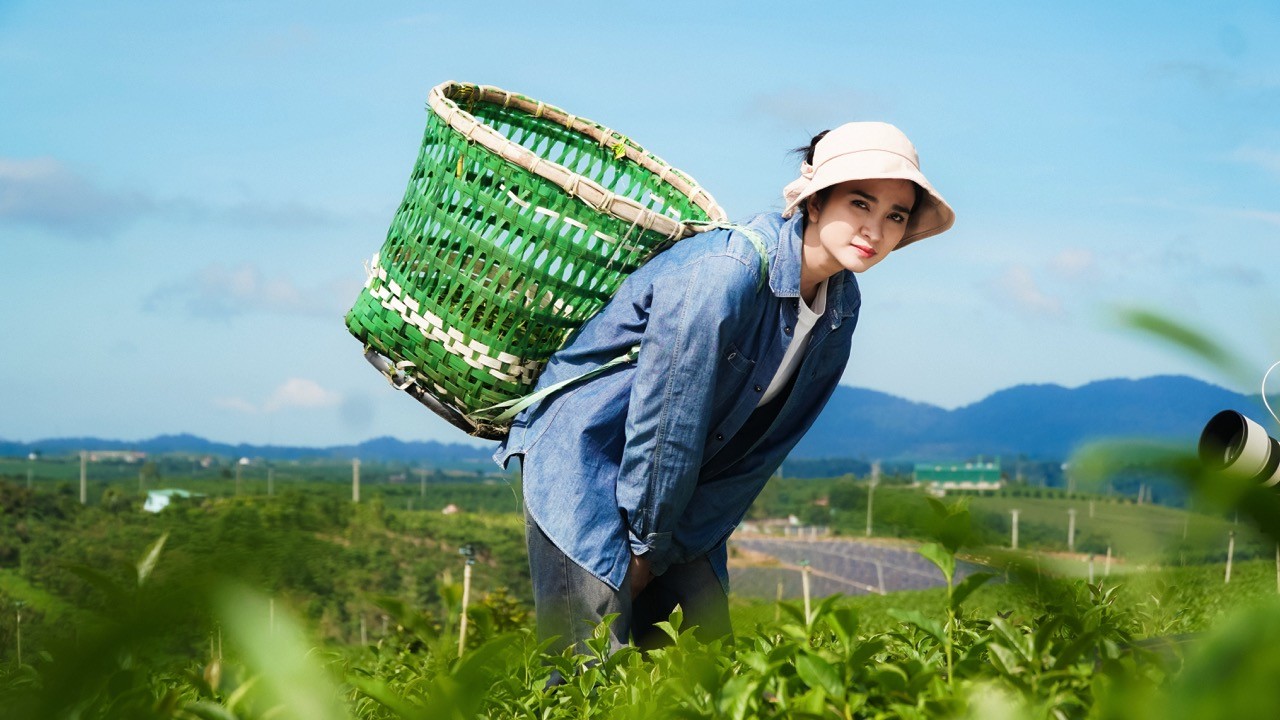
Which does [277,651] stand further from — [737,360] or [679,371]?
[737,360]

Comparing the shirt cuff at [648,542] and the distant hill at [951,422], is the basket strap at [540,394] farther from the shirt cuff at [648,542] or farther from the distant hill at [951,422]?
the distant hill at [951,422]

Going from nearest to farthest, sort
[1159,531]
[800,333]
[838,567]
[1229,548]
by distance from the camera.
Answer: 1. [1159,531]
2. [1229,548]
3. [800,333]
4. [838,567]

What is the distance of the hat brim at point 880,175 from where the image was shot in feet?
6.54

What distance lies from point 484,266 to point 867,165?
0.72 metres

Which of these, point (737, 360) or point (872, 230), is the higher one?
point (872, 230)

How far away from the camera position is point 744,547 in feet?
129

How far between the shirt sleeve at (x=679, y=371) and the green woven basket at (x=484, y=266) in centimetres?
17

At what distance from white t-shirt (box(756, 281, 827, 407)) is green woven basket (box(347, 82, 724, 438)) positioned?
0.28 meters

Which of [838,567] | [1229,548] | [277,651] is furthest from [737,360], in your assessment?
[838,567]

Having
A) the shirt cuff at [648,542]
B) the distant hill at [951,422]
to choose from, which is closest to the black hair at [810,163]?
the shirt cuff at [648,542]

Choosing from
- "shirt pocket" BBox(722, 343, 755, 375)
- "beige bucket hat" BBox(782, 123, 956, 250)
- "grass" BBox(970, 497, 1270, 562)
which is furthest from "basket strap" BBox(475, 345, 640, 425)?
"grass" BBox(970, 497, 1270, 562)

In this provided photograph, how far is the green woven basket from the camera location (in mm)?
2117

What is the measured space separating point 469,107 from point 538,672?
1.67m

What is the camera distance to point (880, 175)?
199 cm
